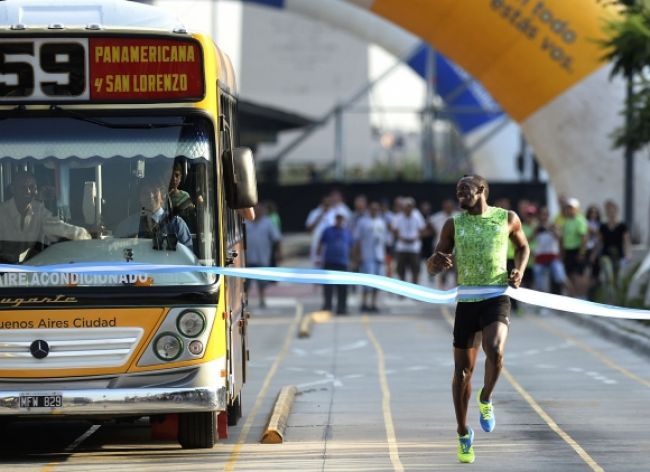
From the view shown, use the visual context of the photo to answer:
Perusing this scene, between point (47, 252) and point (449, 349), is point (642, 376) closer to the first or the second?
point (449, 349)

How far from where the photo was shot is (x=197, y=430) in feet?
36.6

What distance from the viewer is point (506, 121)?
45.5 metres

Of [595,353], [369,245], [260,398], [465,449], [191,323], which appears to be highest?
[191,323]

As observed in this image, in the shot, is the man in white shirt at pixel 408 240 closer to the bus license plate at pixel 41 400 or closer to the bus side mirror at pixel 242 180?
the bus side mirror at pixel 242 180

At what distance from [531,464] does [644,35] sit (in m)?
12.5

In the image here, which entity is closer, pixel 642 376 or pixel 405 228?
pixel 642 376

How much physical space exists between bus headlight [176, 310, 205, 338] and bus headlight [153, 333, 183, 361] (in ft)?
0.23

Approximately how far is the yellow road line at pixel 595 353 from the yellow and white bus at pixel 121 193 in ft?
21.5

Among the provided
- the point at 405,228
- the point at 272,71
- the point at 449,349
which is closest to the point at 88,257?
the point at 449,349

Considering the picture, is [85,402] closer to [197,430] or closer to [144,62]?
[197,430]

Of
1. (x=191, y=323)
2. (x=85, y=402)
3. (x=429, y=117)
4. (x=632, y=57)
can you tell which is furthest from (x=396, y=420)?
(x=429, y=117)

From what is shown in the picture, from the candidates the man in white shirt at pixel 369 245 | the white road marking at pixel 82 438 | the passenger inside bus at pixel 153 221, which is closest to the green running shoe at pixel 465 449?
Answer: the passenger inside bus at pixel 153 221

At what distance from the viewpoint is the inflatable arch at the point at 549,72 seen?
27016 mm

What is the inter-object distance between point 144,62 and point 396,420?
12.8ft
